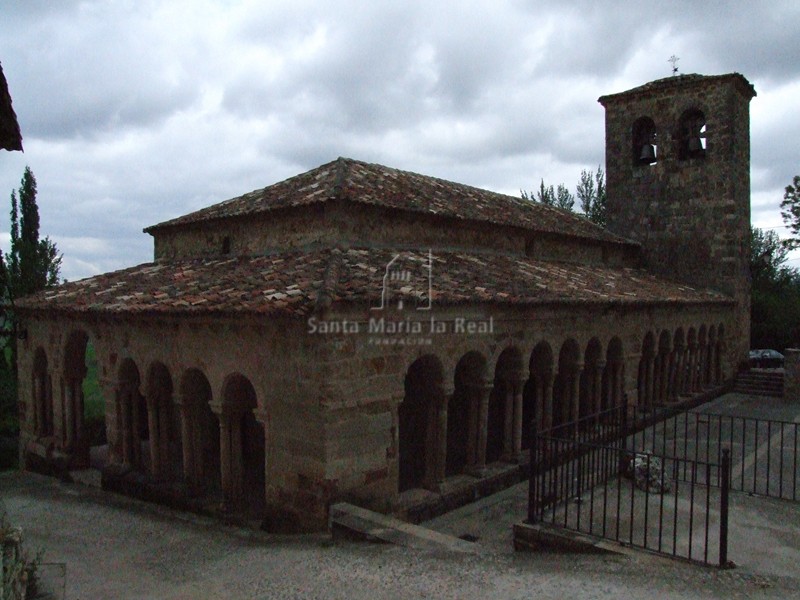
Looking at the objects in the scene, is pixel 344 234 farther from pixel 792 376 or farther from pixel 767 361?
pixel 767 361

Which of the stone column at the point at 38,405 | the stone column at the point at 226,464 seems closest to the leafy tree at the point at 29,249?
the stone column at the point at 38,405

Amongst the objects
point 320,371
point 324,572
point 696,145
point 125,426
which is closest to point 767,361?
point 696,145

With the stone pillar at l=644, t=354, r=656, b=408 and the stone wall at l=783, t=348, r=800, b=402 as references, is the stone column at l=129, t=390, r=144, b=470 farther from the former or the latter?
the stone wall at l=783, t=348, r=800, b=402

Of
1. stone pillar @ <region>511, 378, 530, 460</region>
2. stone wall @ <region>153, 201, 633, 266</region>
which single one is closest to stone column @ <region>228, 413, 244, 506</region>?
stone wall @ <region>153, 201, 633, 266</region>

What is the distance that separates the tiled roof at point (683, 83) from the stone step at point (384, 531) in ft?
56.2

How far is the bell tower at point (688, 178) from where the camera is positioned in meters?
18.4

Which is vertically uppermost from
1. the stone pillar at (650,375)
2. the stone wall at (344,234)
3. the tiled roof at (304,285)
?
the stone wall at (344,234)

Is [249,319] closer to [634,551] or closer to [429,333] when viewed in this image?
[429,333]

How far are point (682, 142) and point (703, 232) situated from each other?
293cm

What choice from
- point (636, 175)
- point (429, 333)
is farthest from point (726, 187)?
point (429, 333)

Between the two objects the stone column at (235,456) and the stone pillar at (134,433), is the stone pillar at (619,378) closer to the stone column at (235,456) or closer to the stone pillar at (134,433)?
the stone column at (235,456)

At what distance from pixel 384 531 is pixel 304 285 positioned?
3062mm

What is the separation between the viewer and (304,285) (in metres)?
7.59

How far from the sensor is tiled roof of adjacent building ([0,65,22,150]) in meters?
4.89
